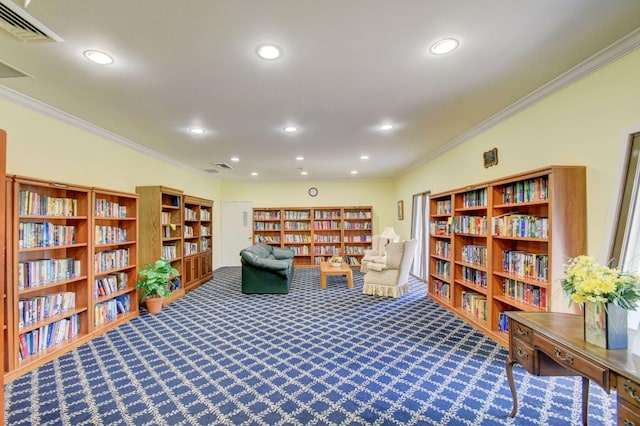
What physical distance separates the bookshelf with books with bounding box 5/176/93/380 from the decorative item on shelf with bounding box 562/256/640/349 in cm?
430

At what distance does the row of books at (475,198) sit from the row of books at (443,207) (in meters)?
0.45

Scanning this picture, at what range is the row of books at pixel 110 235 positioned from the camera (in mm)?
3572

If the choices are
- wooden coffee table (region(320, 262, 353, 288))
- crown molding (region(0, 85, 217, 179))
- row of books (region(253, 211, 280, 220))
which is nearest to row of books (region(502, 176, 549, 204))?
wooden coffee table (region(320, 262, 353, 288))

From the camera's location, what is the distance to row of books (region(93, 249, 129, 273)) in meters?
3.50

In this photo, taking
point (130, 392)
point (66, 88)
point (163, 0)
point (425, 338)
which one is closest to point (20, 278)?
point (130, 392)

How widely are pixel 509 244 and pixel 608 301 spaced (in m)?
2.03

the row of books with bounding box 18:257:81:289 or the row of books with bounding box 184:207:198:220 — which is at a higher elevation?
the row of books with bounding box 184:207:198:220

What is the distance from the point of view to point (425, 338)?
3.23 meters

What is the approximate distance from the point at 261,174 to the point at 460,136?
4.93 metres

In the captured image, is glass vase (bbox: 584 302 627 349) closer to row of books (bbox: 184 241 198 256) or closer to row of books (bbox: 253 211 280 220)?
row of books (bbox: 184 241 198 256)

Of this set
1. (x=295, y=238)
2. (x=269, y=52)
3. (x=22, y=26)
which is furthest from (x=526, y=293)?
(x=295, y=238)

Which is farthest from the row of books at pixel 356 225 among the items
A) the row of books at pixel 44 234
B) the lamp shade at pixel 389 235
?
the row of books at pixel 44 234

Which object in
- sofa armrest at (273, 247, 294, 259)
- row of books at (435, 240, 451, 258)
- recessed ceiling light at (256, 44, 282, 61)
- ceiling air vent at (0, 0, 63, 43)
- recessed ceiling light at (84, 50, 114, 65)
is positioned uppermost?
recessed ceiling light at (84, 50, 114, 65)

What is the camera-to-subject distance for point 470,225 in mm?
3836
